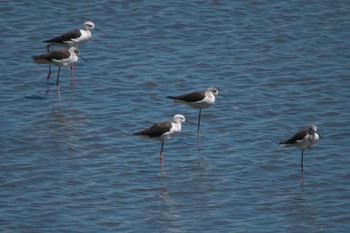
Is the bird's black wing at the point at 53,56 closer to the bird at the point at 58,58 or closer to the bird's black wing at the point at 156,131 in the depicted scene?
the bird at the point at 58,58

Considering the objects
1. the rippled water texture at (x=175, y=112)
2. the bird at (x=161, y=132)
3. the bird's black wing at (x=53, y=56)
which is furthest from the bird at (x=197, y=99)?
the bird's black wing at (x=53, y=56)

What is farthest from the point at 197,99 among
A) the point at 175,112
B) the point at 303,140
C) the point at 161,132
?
the point at 303,140

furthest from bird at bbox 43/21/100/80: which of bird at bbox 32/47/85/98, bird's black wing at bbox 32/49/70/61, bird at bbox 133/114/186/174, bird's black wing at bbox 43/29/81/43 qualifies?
bird at bbox 133/114/186/174

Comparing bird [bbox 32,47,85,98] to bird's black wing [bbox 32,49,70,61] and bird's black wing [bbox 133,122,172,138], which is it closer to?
bird's black wing [bbox 32,49,70,61]

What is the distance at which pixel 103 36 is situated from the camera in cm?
2478

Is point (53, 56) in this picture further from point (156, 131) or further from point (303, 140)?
point (303, 140)

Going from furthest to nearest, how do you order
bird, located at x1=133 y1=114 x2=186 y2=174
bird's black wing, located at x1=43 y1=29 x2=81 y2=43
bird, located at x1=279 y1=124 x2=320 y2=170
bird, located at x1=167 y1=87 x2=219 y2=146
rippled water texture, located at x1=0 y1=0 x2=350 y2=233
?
bird's black wing, located at x1=43 y1=29 x2=81 y2=43 → bird, located at x1=167 y1=87 x2=219 y2=146 → bird, located at x1=133 y1=114 x2=186 y2=174 → bird, located at x1=279 y1=124 x2=320 y2=170 → rippled water texture, located at x1=0 y1=0 x2=350 y2=233

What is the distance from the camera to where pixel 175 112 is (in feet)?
63.2

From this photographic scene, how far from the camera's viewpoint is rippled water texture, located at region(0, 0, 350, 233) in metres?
14.2

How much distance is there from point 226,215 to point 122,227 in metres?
1.84

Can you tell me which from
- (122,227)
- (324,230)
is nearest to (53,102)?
(122,227)

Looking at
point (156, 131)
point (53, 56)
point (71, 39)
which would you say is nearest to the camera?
point (156, 131)

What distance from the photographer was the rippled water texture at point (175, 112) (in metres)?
14.2

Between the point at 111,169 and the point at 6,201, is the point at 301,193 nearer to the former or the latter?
the point at 111,169
